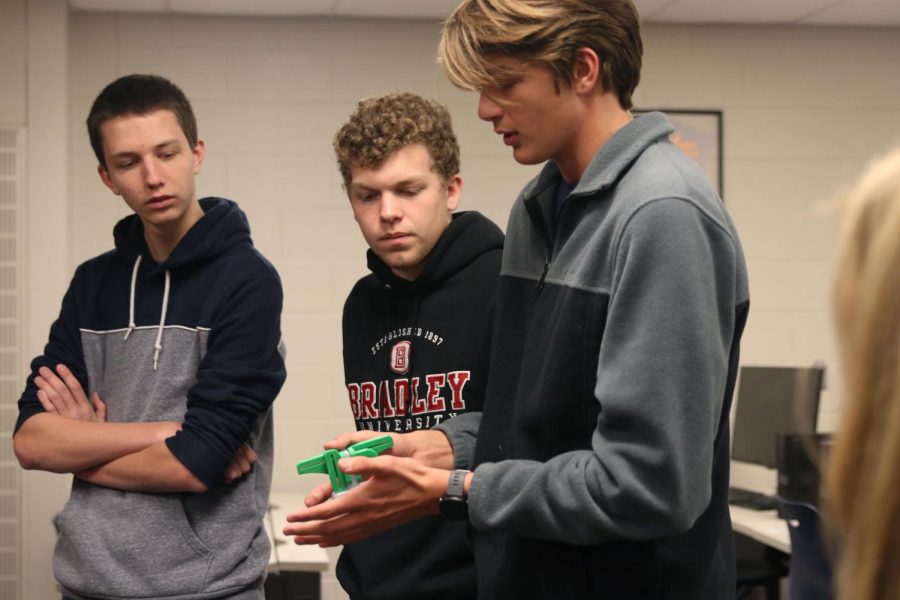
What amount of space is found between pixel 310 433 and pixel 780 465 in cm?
205

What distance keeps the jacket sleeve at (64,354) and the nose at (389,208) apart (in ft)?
2.28

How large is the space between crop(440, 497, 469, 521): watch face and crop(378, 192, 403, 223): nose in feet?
1.97

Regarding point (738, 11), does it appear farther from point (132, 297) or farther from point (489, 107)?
point (489, 107)

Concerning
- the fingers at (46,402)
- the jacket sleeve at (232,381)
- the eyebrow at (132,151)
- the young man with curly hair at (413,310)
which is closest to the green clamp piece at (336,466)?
the young man with curly hair at (413,310)

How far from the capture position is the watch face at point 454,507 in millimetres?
1411

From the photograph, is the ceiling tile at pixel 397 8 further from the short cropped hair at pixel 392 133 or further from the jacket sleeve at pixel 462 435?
the jacket sleeve at pixel 462 435

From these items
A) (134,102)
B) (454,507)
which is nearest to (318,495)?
(454,507)

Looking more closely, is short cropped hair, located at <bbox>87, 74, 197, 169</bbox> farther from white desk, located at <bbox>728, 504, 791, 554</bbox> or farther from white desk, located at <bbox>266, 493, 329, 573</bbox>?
white desk, located at <bbox>728, 504, 791, 554</bbox>

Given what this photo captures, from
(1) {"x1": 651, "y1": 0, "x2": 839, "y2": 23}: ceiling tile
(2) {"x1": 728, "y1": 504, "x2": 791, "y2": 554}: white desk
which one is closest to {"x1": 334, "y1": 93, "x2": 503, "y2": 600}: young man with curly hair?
(2) {"x1": 728, "y1": 504, "x2": 791, "y2": 554}: white desk

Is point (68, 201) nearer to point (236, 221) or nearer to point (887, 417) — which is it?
point (236, 221)

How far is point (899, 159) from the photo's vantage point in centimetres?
69

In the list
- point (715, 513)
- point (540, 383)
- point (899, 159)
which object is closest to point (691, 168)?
point (540, 383)

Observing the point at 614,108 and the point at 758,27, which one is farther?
the point at 758,27

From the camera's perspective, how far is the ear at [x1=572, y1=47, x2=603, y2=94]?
140 centimetres
